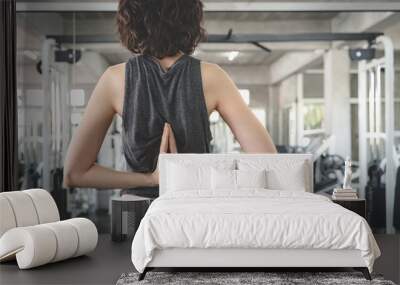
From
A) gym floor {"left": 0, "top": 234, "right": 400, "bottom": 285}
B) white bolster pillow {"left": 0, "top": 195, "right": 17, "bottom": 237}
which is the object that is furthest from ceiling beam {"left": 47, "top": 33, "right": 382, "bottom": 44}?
white bolster pillow {"left": 0, "top": 195, "right": 17, "bottom": 237}

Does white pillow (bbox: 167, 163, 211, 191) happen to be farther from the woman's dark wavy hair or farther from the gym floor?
the woman's dark wavy hair

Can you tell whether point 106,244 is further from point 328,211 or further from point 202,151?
point 328,211

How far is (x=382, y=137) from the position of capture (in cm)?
758

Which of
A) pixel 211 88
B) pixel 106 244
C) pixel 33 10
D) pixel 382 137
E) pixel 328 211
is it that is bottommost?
pixel 106 244

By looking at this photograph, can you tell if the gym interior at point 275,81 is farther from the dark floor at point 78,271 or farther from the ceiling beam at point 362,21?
the dark floor at point 78,271

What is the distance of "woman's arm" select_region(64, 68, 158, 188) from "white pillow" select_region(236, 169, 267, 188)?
1.26 m

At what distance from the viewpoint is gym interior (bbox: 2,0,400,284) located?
24.7ft

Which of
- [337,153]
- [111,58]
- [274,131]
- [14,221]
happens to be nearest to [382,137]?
[337,153]

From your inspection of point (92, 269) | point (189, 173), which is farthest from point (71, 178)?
point (92, 269)

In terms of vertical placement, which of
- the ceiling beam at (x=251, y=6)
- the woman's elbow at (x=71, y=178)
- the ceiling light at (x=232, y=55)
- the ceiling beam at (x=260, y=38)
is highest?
the ceiling beam at (x=251, y=6)

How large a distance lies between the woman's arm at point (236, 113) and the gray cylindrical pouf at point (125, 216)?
1292 millimetres

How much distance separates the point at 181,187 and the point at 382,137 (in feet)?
7.88

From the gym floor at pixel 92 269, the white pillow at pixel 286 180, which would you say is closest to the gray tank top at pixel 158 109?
the white pillow at pixel 286 180

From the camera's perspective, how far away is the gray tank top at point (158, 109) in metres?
7.39
